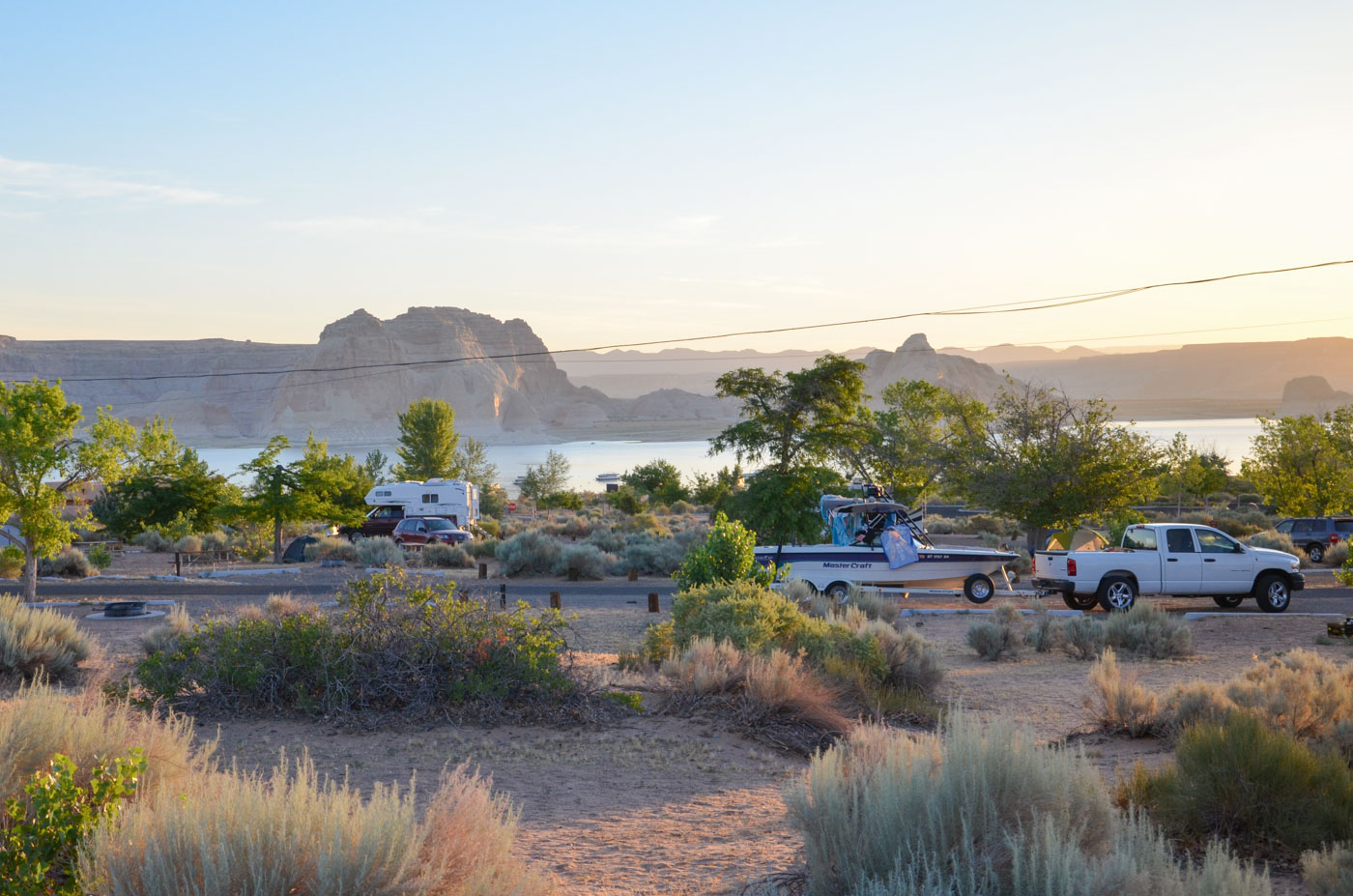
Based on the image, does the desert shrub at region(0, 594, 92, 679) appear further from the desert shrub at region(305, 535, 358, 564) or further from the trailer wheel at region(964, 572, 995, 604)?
the desert shrub at region(305, 535, 358, 564)

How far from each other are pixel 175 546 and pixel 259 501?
15.7 feet

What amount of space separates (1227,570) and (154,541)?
1292 inches

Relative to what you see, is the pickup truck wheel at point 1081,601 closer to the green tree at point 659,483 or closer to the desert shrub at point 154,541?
the desert shrub at point 154,541

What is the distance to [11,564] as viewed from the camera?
27.8 m

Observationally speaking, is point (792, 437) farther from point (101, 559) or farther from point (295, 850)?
point (295, 850)

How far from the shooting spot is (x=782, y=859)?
6027 millimetres

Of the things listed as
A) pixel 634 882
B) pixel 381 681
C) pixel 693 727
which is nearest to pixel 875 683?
pixel 693 727

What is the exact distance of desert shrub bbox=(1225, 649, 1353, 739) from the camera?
7773 millimetres

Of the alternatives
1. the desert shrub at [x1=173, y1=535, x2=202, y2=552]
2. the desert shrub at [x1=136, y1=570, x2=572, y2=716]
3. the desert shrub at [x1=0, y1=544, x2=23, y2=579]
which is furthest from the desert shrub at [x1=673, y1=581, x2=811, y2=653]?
the desert shrub at [x1=173, y1=535, x2=202, y2=552]

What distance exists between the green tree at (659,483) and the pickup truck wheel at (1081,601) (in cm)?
4159

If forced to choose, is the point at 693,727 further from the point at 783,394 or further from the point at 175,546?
the point at 175,546

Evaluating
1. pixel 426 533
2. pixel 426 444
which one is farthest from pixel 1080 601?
pixel 426 444

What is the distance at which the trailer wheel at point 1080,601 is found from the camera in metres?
19.6

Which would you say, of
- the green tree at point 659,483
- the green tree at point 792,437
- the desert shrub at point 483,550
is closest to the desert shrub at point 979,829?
the green tree at point 792,437
